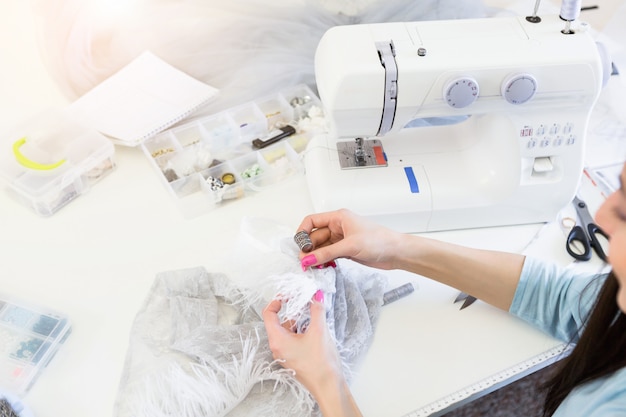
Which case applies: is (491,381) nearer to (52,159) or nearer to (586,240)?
(586,240)

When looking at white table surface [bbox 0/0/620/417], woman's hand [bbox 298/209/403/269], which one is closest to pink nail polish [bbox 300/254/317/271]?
woman's hand [bbox 298/209/403/269]

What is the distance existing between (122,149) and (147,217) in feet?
0.80

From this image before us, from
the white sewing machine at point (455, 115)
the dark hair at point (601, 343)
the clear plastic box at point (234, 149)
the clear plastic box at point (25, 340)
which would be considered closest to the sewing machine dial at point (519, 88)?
the white sewing machine at point (455, 115)

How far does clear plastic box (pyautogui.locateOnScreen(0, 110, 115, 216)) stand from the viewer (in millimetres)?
1272

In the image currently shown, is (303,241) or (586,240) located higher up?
(303,241)

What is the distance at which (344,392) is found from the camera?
2.95 feet

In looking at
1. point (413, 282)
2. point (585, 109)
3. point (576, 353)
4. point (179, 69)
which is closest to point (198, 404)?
point (413, 282)

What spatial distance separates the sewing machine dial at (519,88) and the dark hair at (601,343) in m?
0.36

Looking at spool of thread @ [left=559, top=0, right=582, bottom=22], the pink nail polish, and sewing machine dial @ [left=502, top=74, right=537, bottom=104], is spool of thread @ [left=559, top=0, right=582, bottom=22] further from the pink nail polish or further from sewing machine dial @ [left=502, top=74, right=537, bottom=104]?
the pink nail polish

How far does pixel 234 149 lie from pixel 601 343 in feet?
2.87

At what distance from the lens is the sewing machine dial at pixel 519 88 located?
1037 millimetres

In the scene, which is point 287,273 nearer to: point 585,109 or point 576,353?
point 576,353

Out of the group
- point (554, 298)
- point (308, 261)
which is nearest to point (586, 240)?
point (554, 298)

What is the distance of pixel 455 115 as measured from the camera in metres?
1.12
